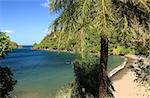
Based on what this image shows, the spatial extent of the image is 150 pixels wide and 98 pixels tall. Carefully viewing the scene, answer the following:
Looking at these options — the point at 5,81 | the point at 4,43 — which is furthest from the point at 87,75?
the point at 4,43

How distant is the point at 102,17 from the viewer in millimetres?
7445

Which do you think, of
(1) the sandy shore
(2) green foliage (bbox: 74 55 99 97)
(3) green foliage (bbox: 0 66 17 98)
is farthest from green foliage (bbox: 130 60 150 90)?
(1) the sandy shore

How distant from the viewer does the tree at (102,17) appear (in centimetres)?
749

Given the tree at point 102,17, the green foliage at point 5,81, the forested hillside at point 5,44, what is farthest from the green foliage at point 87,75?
the forested hillside at point 5,44

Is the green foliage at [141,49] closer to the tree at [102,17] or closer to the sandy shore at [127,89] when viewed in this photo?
the tree at [102,17]

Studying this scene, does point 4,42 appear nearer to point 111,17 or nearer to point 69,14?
point 69,14

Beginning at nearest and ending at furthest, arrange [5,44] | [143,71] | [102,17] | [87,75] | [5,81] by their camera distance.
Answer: [102,17] → [5,44] → [5,81] → [143,71] → [87,75]

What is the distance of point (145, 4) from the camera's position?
26.6 feet

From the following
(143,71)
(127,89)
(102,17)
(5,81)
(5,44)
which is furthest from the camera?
(127,89)

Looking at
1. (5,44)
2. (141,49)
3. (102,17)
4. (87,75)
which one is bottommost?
(87,75)

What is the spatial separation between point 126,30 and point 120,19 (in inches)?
12.3

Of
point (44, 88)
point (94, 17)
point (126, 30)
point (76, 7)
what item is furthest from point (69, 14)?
point (44, 88)

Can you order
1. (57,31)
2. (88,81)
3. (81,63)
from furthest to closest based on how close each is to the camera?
1. (81,63)
2. (88,81)
3. (57,31)

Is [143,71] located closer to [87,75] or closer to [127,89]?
[87,75]
